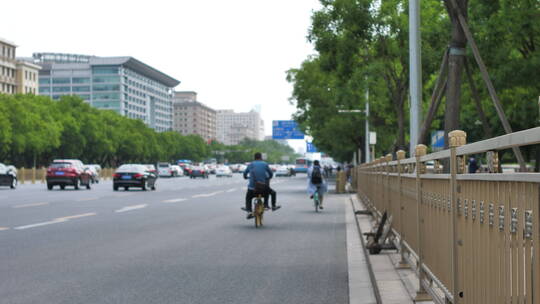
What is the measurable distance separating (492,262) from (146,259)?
24.4 feet

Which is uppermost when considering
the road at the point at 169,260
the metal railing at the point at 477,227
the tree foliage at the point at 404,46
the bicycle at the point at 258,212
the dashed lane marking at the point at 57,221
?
the tree foliage at the point at 404,46

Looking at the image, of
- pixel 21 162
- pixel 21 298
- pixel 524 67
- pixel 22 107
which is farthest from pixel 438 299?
pixel 21 162

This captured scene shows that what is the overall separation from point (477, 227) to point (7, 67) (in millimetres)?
144286

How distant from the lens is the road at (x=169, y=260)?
7824mm

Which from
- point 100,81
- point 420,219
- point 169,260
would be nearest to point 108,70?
point 100,81

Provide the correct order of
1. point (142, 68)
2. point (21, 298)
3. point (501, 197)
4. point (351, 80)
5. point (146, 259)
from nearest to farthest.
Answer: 1. point (501, 197)
2. point (21, 298)
3. point (146, 259)
4. point (351, 80)
5. point (142, 68)

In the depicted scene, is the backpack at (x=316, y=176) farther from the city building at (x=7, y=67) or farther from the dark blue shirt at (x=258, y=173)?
the city building at (x=7, y=67)

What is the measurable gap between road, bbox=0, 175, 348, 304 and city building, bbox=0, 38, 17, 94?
126 metres

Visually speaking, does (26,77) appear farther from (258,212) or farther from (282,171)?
(258,212)

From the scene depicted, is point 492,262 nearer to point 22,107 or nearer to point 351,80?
point 351,80

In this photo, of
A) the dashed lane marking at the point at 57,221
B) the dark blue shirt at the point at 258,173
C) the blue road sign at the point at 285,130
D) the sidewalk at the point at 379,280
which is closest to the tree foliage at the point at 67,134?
the blue road sign at the point at 285,130

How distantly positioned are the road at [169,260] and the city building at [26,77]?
131821 mm

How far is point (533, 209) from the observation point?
3039mm

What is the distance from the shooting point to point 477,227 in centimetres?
426
